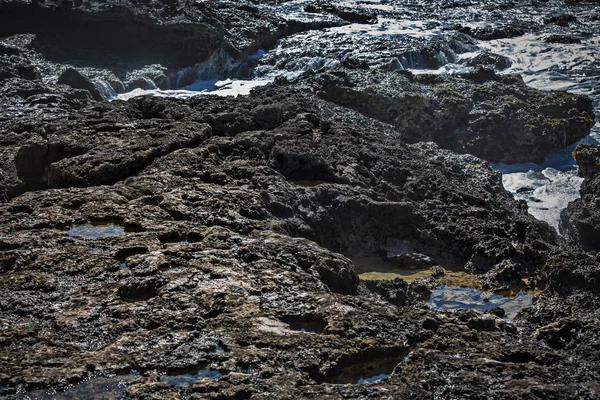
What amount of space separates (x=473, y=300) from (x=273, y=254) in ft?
7.50

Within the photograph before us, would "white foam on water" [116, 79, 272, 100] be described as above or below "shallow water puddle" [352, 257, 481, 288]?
below

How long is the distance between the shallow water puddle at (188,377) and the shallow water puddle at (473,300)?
300 centimetres


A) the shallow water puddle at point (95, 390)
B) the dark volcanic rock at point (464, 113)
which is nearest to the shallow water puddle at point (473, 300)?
the shallow water puddle at point (95, 390)

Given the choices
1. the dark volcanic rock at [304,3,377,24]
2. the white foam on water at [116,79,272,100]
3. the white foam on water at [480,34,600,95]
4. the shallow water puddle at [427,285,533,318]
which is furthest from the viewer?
the dark volcanic rock at [304,3,377,24]

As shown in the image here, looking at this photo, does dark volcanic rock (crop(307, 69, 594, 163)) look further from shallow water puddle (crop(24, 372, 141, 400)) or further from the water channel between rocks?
shallow water puddle (crop(24, 372, 141, 400))

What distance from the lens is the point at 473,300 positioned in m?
7.30

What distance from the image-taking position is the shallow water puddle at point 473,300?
7105mm

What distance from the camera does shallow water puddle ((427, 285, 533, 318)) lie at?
711 centimetres

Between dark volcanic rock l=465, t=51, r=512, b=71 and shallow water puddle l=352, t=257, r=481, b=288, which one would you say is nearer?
shallow water puddle l=352, t=257, r=481, b=288

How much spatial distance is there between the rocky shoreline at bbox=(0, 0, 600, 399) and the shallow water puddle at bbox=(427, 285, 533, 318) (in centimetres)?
6

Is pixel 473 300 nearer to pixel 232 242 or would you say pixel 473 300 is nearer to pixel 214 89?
pixel 232 242

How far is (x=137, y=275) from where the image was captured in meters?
5.66

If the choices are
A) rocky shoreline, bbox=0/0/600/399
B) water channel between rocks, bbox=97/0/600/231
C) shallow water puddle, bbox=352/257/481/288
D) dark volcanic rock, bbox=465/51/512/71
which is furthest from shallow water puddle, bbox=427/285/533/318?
dark volcanic rock, bbox=465/51/512/71

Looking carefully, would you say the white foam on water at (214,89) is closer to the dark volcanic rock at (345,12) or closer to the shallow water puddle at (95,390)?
the dark volcanic rock at (345,12)
